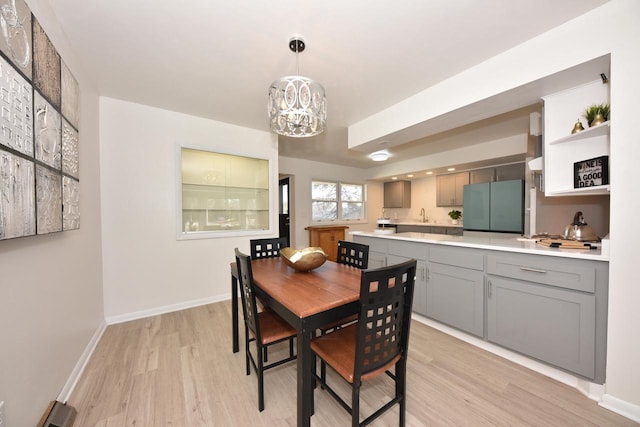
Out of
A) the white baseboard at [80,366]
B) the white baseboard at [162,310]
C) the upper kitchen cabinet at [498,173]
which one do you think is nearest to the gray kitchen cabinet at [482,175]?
the upper kitchen cabinet at [498,173]

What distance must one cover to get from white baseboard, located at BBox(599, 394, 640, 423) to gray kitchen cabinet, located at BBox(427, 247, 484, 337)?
71 centimetres

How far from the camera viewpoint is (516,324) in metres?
1.86

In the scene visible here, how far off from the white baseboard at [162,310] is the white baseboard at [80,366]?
0.17 m

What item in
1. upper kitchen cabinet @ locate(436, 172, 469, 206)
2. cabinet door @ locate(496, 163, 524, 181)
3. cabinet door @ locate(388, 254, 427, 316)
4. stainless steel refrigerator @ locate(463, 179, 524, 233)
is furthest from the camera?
upper kitchen cabinet @ locate(436, 172, 469, 206)

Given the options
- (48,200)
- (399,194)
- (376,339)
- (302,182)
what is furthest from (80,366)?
(399,194)

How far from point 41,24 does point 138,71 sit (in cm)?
78

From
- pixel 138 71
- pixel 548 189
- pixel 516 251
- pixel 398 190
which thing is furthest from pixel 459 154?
pixel 138 71

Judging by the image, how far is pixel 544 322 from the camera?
1728mm

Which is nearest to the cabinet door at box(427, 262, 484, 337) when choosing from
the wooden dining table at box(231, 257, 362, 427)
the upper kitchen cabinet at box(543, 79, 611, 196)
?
the upper kitchen cabinet at box(543, 79, 611, 196)

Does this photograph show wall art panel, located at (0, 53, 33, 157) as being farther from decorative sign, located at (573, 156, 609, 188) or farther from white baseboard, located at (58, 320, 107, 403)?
decorative sign, located at (573, 156, 609, 188)

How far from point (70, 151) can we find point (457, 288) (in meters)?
3.34

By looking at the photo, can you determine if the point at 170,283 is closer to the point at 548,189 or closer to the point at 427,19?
the point at 427,19

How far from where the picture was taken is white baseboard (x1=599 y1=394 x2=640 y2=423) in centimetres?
136

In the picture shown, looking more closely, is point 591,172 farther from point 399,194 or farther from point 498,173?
point 399,194
